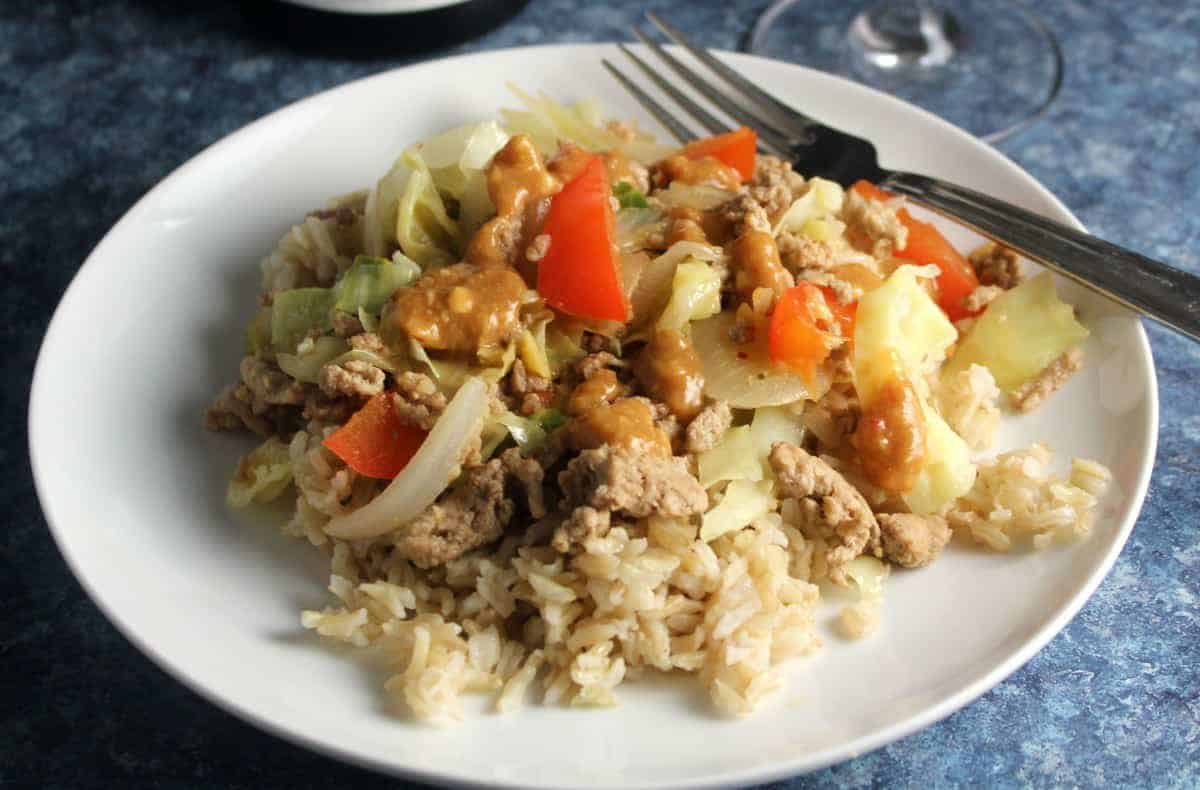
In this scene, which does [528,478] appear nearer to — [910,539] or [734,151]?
[910,539]

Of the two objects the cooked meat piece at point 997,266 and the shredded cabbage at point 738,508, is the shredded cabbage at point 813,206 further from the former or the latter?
the shredded cabbage at point 738,508

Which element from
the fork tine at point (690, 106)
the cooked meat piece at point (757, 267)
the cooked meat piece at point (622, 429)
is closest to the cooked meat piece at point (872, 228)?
the cooked meat piece at point (757, 267)

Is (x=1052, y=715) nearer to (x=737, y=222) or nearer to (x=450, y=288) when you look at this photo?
(x=737, y=222)

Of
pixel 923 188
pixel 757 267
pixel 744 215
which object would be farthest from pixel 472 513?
pixel 923 188

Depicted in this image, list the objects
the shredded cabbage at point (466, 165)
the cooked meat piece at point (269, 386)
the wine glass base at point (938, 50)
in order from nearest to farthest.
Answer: the cooked meat piece at point (269, 386) < the shredded cabbage at point (466, 165) < the wine glass base at point (938, 50)

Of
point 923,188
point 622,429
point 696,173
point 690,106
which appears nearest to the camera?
point 622,429

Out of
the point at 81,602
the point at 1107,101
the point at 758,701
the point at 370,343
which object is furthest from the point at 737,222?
the point at 1107,101
